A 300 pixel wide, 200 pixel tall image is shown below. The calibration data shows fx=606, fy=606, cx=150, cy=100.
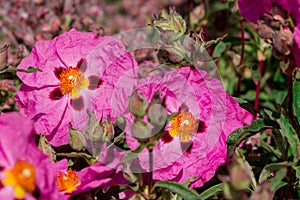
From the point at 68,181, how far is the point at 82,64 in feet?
1.64

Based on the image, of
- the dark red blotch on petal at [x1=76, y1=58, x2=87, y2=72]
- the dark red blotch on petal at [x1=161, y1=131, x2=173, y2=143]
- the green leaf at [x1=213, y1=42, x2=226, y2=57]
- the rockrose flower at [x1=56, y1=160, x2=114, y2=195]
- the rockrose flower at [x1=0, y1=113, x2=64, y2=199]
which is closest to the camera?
the rockrose flower at [x1=0, y1=113, x2=64, y2=199]

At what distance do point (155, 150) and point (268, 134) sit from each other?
74cm

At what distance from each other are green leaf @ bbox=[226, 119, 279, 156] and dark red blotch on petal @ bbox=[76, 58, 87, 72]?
1.73ft

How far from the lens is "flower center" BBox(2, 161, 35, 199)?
1419 mm

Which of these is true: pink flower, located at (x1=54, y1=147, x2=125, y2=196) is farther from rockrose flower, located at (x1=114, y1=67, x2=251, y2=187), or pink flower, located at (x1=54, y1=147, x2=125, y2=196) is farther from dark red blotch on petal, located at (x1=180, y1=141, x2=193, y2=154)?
dark red blotch on petal, located at (x1=180, y1=141, x2=193, y2=154)

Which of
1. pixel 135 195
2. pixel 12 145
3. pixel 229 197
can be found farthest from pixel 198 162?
pixel 12 145

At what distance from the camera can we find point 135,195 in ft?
5.13

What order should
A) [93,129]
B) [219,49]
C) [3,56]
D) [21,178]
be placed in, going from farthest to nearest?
[219,49], [3,56], [93,129], [21,178]

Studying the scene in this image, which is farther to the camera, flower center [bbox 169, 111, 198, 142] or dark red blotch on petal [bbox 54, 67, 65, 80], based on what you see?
dark red blotch on petal [bbox 54, 67, 65, 80]

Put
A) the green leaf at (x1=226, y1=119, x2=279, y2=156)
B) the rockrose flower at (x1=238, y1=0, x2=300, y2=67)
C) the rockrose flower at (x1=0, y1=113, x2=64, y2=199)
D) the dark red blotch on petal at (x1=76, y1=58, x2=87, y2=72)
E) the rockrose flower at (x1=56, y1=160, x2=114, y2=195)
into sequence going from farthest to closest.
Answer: the dark red blotch on petal at (x1=76, y1=58, x2=87, y2=72) < the green leaf at (x1=226, y1=119, x2=279, y2=156) < the rockrose flower at (x1=238, y1=0, x2=300, y2=67) < the rockrose flower at (x1=56, y1=160, x2=114, y2=195) < the rockrose flower at (x1=0, y1=113, x2=64, y2=199)

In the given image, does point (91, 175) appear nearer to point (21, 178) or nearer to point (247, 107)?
point (21, 178)

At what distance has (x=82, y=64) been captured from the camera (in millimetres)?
1983

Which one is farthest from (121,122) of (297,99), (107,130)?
(297,99)

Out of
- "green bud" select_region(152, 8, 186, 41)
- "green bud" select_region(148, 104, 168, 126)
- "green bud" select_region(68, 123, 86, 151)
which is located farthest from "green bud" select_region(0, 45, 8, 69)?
"green bud" select_region(148, 104, 168, 126)
